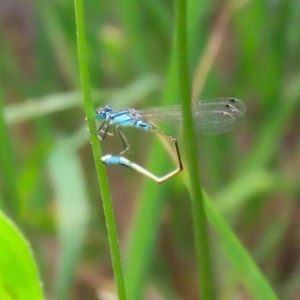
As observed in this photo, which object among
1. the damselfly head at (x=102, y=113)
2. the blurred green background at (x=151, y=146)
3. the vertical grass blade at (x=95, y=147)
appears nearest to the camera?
the vertical grass blade at (x=95, y=147)

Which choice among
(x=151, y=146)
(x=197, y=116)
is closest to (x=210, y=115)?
(x=197, y=116)

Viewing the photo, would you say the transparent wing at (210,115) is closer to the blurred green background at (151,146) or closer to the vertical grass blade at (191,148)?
the blurred green background at (151,146)

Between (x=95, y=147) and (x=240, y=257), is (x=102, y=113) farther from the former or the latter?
(x=95, y=147)

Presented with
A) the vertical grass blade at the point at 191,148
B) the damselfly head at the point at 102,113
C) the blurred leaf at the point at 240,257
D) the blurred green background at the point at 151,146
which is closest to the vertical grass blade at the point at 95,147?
the vertical grass blade at the point at 191,148

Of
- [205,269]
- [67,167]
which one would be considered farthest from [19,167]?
[205,269]

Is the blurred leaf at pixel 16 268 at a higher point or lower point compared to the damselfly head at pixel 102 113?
lower

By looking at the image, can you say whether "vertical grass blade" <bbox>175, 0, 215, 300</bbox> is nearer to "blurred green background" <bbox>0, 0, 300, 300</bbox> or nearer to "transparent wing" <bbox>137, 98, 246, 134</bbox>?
"transparent wing" <bbox>137, 98, 246, 134</bbox>
